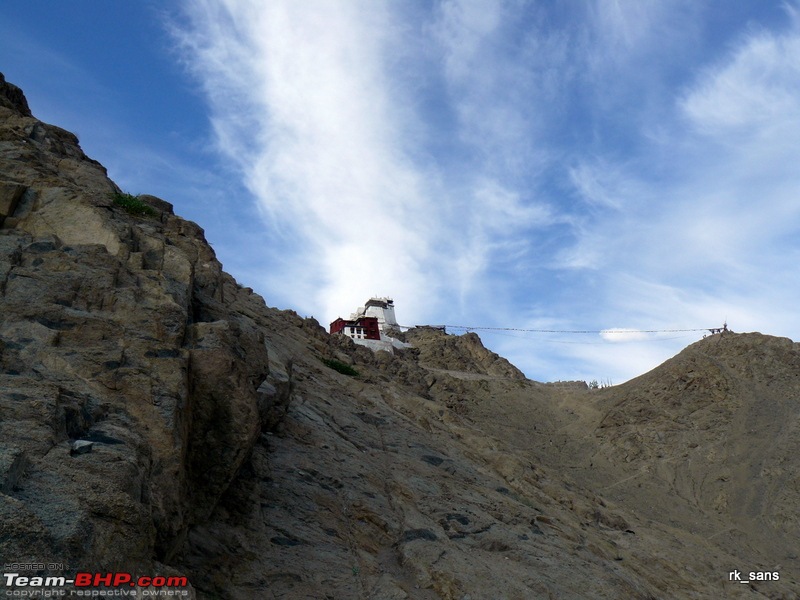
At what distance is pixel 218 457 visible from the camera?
25.3 ft

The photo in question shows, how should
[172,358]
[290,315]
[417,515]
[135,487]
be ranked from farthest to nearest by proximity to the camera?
[290,315] < [417,515] < [172,358] < [135,487]

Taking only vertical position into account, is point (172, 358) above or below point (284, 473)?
above

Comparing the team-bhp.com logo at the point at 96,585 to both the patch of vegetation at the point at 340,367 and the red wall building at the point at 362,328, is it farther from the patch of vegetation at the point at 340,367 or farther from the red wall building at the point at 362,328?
the red wall building at the point at 362,328

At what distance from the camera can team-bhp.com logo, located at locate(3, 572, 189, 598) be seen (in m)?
3.93

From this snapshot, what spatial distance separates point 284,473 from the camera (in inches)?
410

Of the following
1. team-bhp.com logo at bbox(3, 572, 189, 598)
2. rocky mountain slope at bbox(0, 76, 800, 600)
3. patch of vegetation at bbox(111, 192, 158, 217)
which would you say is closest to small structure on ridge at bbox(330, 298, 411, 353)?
rocky mountain slope at bbox(0, 76, 800, 600)

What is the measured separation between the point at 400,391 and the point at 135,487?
662 inches

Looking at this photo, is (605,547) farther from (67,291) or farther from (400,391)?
(67,291)

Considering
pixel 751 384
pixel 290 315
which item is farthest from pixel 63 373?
pixel 751 384
